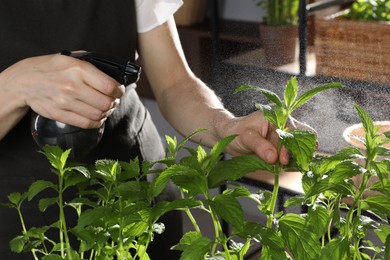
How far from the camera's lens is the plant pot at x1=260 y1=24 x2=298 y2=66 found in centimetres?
217

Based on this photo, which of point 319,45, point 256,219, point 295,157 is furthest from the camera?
point 256,219

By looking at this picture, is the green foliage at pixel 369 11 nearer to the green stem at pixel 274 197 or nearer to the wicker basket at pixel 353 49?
the wicker basket at pixel 353 49

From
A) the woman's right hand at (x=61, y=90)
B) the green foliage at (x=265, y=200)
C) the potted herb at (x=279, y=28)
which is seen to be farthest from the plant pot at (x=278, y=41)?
the green foliage at (x=265, y=200)

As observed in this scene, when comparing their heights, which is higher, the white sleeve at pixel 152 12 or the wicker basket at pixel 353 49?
the white sleeve at pixel 152 12

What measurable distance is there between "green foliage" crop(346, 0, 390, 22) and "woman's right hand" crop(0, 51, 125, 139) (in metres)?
0.96

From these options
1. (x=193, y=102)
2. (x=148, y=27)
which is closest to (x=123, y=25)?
(x=148, y=27)

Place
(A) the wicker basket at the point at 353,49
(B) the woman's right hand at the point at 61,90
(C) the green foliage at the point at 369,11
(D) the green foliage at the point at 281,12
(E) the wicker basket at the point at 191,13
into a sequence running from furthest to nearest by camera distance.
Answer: (E) the wicker basket at the point at 191,13 → (D) the green foliage at the point at 281,12 → (C) the green foliage at the point at 369,11 → (A) the wicker basket at the point at 353,49 → (B) the woman's right hand at the point at 61,90

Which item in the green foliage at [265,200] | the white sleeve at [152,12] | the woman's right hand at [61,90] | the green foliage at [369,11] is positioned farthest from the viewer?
the green foliage at [369,11]

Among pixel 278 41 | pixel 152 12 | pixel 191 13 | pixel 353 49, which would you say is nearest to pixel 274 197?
pixel 152 12

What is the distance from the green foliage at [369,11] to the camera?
2.00m

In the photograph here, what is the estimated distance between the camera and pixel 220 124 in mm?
1295

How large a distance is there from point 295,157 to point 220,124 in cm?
45

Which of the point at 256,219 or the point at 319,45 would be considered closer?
the point at 319,45

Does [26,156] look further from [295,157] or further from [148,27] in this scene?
[295,157]
